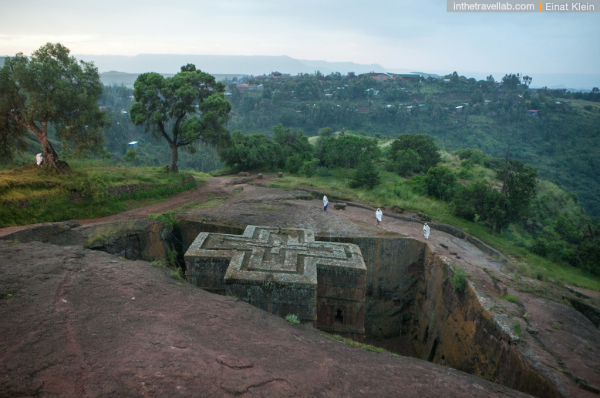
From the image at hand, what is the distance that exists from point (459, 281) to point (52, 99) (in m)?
15.7

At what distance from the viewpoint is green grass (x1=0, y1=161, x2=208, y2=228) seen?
11641 millimetres

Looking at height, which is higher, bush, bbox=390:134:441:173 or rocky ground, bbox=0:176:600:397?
bush, bbox=390:134:441:173

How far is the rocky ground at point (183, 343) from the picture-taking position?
14.0 ft

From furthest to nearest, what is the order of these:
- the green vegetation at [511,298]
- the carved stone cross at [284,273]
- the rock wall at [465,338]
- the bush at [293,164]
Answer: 1. the bush at [293,164]
2. the green vegetation at [511,298]
3. the carved stone cross at [284,273]
4. the rock wall at [465,338]

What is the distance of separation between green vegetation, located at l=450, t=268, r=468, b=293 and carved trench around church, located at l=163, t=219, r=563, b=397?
17 centimetres

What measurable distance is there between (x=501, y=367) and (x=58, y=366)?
8132 mm

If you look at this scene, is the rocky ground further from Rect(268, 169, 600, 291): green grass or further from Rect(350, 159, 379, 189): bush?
Rect(350, 159, 379, 189): bush

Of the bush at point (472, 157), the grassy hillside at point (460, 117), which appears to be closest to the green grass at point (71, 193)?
the bush at point (472, 157)

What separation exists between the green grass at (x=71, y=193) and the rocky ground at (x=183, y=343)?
2.09 metres

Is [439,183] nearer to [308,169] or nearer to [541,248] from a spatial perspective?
[541,248]

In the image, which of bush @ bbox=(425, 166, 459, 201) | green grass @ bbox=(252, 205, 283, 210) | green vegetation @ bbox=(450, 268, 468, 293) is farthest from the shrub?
bush @ bbox=(425, 166, 459, 201)

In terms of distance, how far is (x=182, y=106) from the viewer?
59.4 feet

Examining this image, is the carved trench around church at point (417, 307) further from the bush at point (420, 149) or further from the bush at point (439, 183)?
the bush at point (420, 149)

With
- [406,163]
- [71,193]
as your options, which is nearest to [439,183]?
[406,163]
